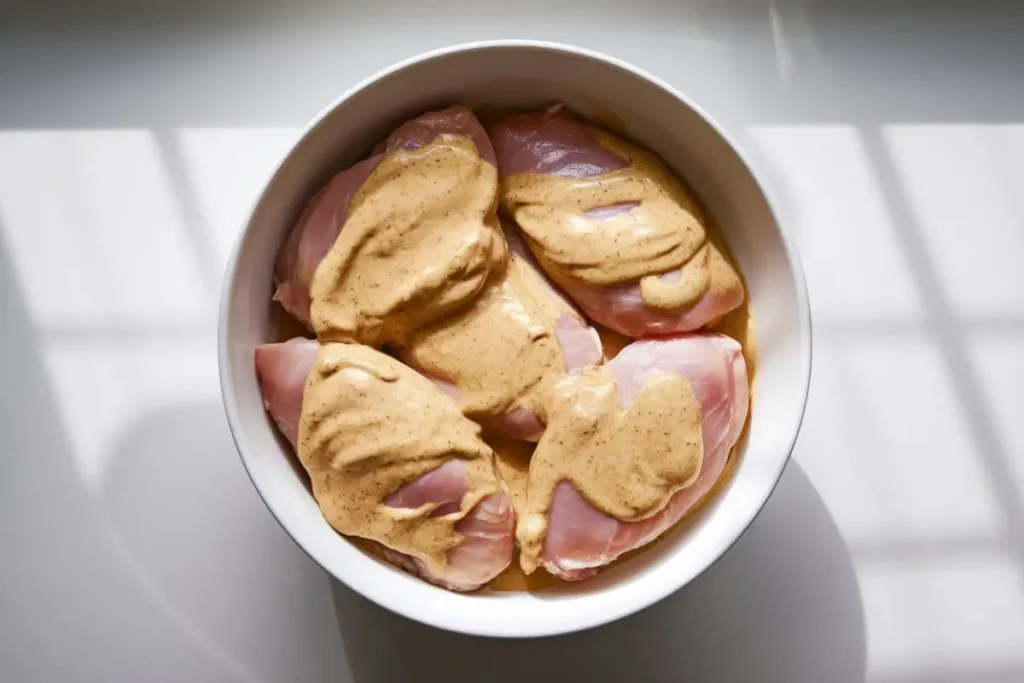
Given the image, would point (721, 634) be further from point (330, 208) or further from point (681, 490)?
point (330, 208)

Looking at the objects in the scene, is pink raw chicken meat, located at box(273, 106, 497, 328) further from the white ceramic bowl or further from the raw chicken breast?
the raw chicken breast

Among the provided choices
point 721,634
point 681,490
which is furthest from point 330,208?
point 721,634

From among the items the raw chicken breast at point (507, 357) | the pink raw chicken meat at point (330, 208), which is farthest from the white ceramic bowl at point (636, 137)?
the raw chicken breast at point (507, 357)

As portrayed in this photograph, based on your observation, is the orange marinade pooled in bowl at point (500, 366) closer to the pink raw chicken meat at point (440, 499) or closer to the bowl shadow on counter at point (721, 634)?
the pink raw chicken meat at point (440, 499)

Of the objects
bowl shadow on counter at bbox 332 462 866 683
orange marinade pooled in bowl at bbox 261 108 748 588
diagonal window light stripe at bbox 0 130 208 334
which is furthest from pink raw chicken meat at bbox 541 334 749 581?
diagonal window light stripe at bbox 0 130 208 334

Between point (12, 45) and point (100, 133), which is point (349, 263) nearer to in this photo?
point (100, 133)

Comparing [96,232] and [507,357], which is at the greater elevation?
[96,232]
